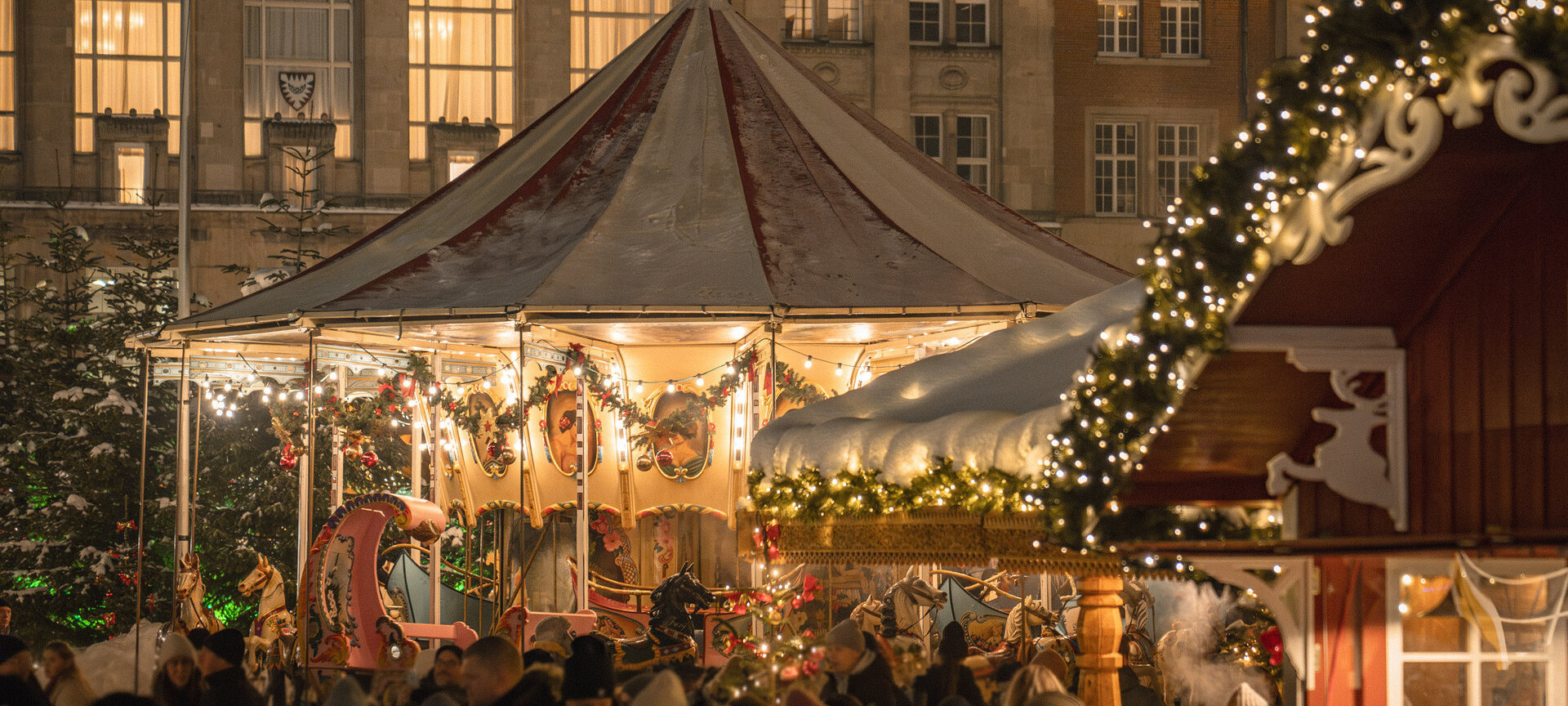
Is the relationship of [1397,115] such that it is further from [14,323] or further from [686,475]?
[14,323]

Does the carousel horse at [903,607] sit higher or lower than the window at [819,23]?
lower

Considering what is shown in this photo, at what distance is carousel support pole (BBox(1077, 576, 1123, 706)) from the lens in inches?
257

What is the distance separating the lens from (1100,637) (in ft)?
21.5

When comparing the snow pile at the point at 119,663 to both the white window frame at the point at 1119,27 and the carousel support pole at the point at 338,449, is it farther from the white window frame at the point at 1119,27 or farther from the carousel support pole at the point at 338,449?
the white window frame at the point at 1119,27

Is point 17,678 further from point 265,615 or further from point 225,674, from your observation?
point 265,615

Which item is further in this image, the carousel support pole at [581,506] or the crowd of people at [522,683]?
the carousel support pole at [581,506]

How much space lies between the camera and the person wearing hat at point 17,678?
654 centimetres

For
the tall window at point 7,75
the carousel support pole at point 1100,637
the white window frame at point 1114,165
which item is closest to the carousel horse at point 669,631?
the carousel support pole at point 1100,637

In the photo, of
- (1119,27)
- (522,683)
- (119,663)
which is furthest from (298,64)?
(522,683)

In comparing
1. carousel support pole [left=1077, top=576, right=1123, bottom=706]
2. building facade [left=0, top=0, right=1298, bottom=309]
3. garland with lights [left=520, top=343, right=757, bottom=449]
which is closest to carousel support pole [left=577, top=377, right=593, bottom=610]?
garland with lights [left=520, top=343, right=757, bottom=449]

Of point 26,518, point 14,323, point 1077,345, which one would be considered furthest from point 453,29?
point 1077,345

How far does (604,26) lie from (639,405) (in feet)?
48.9

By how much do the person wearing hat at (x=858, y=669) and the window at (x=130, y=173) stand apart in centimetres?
2370

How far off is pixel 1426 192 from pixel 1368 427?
0.77 metres
